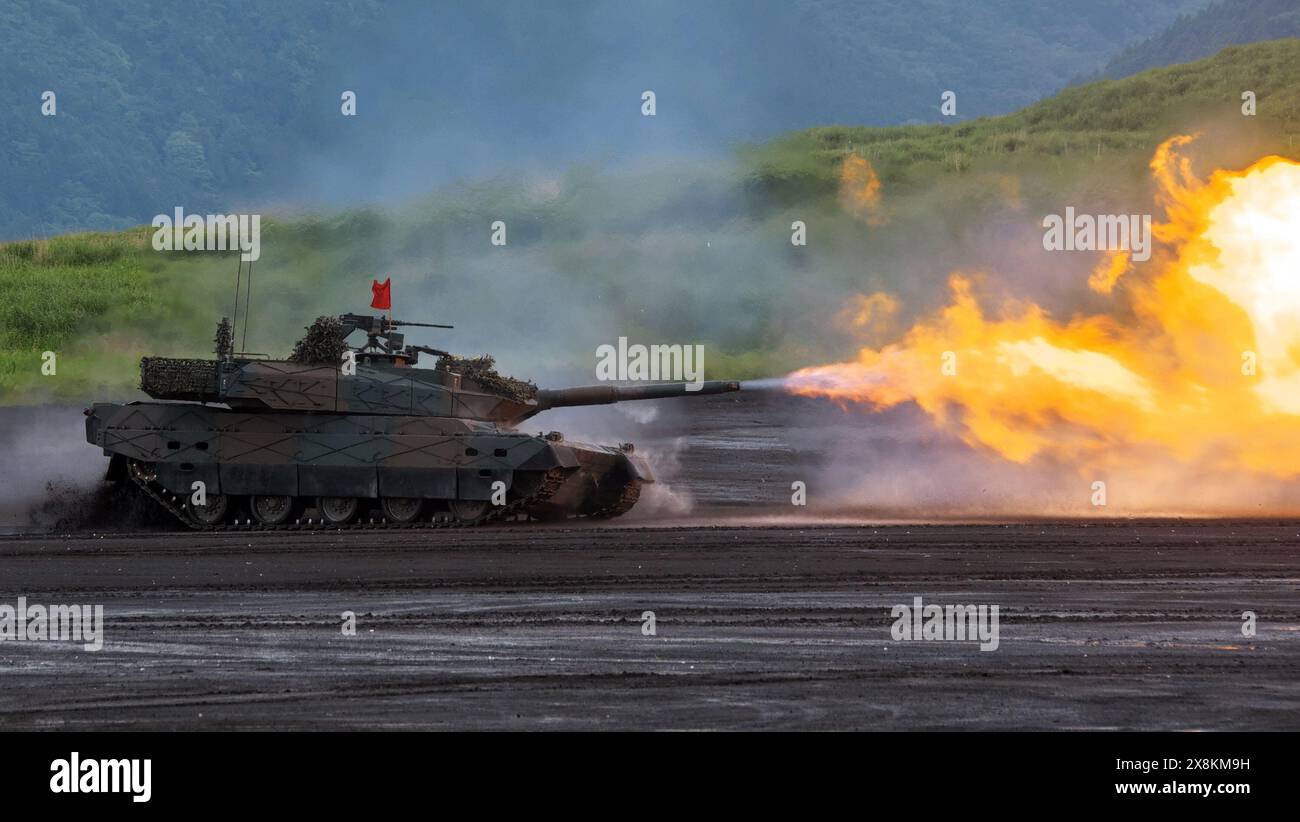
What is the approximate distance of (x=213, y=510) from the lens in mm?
33625

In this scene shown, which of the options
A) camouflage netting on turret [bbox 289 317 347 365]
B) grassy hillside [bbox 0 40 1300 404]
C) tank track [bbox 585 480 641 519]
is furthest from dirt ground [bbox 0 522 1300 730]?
grassy hillside [bbox 0 40 1300 404]

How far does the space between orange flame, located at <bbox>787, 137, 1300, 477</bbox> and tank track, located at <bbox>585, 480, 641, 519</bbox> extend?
3705 mm

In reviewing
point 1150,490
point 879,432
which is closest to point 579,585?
point 1150,490

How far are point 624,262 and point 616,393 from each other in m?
21.8

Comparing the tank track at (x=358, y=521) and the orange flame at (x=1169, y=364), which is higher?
the orange flame at (x=1169, y=364)

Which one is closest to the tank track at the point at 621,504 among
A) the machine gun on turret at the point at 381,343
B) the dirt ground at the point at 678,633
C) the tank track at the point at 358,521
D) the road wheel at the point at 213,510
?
the tank track at the point at 358,521

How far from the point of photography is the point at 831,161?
61719mm

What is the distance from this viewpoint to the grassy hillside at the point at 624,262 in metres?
51.0

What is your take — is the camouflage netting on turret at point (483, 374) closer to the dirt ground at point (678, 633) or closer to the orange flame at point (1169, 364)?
the orange flame at point (1169, 364)

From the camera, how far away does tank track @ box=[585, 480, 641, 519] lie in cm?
3394

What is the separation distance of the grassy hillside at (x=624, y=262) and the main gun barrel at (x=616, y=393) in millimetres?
13747

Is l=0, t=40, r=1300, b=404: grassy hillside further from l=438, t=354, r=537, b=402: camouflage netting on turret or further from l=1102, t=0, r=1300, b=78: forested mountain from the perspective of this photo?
l=1102, t=0, r=1300, b=78: forested mountain

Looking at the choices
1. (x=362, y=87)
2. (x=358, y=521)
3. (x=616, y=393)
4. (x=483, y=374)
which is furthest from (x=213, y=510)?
(x=362, y=87)

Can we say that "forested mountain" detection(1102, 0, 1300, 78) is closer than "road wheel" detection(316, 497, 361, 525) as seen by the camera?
No
